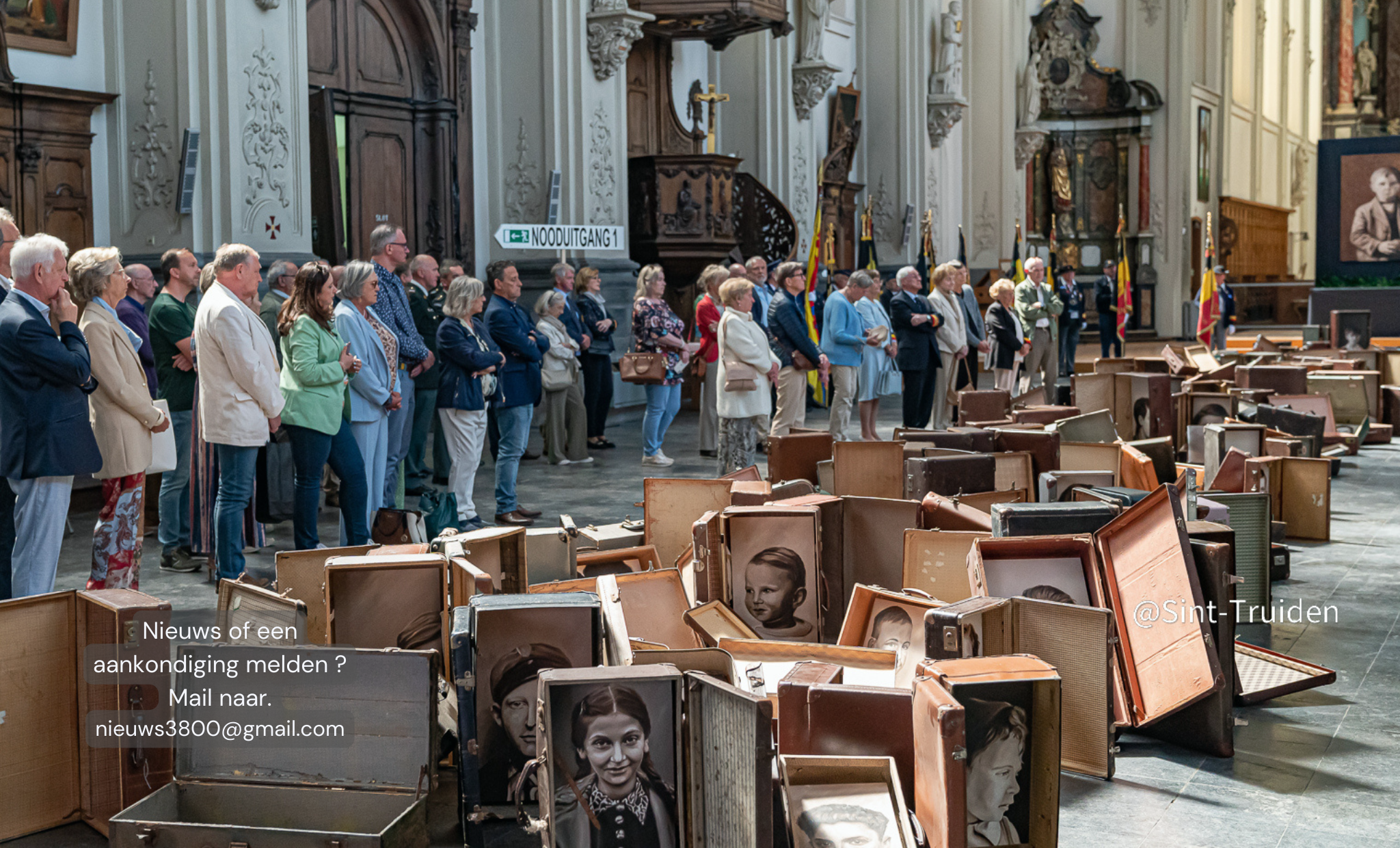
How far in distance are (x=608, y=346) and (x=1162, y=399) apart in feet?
14.5

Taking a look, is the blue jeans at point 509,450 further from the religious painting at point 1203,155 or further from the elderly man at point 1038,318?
the religious painting at point 1203,155

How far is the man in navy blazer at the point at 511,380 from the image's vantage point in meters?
8.16

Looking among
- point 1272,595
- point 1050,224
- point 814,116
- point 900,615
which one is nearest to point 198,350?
point 900,615

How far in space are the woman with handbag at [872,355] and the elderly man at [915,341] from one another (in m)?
0.11

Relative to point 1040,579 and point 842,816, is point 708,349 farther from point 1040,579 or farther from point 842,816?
point 842,816

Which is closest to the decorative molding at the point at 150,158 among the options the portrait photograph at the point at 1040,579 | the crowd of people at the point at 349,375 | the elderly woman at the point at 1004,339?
the crowd of people at the point at 349,375

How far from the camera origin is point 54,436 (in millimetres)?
5023

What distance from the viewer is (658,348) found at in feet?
34.7

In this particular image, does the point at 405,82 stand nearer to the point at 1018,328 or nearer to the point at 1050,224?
the point at 1018,328

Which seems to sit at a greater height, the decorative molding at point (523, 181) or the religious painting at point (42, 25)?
the religious painting at point (42, 25)

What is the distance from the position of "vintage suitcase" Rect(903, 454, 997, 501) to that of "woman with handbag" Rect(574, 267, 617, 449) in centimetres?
501

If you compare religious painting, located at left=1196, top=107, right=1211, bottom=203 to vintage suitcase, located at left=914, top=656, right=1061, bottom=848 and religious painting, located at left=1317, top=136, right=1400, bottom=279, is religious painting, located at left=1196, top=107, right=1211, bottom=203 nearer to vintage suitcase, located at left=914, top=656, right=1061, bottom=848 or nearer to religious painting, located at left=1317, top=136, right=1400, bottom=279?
religious painting, located at left=1317, top=136, right=1400, bottom=279

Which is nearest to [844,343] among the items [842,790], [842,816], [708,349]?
[708,349]

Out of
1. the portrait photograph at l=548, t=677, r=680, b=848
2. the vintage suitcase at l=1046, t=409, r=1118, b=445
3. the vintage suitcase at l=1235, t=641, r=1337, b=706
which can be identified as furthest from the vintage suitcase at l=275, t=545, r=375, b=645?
the vintage suitcase at l=1046, t=409, r=1118, b=445
